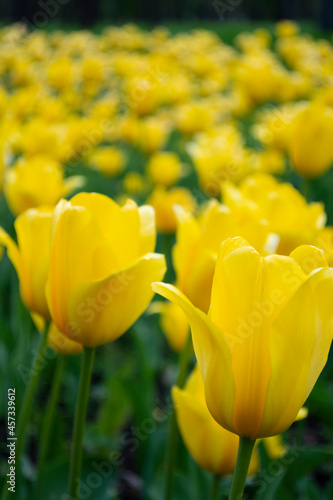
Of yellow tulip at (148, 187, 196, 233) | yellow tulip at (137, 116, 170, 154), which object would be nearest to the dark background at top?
yellow tulip at (137, 116, 170, 154)

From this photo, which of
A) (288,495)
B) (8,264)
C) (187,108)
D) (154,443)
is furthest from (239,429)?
(187,108)

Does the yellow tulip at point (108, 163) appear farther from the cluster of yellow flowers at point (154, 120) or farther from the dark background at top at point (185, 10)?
the dark background at top at point (185, 10)

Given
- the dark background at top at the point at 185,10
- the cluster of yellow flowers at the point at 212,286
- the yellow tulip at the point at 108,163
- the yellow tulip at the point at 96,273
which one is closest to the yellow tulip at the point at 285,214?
the cluster of yellow flowers at the point at 212,286

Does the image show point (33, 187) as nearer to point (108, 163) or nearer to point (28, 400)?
point (28, 400)

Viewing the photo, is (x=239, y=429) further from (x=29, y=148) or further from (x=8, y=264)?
(x=29, y=148)

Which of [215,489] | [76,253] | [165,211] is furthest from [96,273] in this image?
[165,211]
